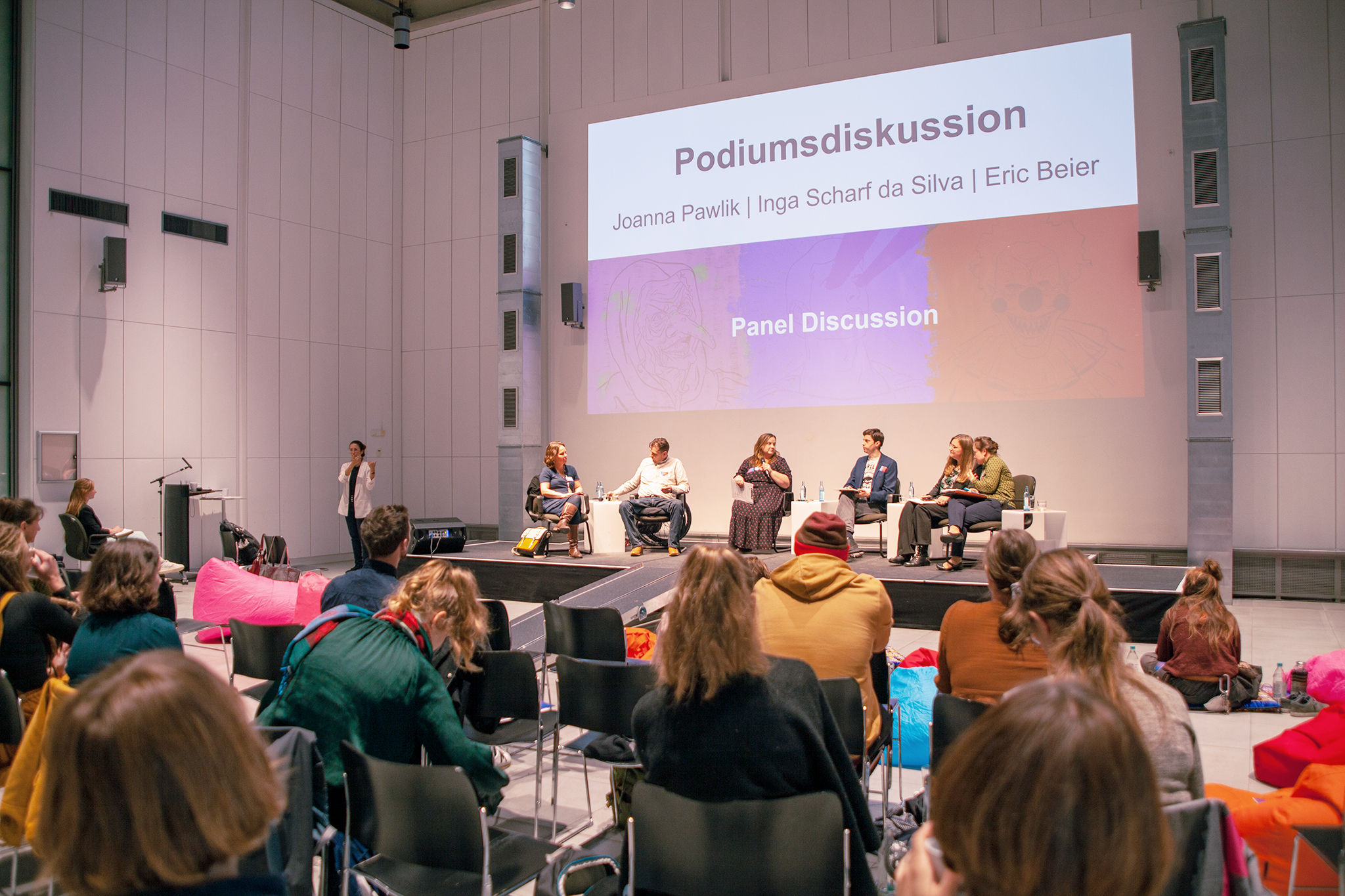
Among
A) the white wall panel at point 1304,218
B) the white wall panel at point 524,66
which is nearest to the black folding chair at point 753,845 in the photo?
the white wall panel at point 1304,218

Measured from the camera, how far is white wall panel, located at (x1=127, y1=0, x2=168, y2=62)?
28.6ft

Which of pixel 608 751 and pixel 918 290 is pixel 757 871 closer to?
pixel 608 751

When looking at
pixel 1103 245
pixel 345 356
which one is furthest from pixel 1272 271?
pixel 345 356

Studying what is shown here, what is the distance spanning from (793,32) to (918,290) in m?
3.13

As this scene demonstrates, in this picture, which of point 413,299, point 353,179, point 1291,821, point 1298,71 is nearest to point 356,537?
point 413,299

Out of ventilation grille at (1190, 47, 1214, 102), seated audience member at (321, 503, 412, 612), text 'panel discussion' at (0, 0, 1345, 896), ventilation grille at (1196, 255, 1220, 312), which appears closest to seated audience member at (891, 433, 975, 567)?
text 'panel discussion' at (0, 0, 1345, 896)

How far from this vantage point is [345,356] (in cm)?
1087

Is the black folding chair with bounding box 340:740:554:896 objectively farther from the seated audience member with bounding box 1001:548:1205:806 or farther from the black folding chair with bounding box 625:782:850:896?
the seated audience member with bounding box 1001:548:1205:806

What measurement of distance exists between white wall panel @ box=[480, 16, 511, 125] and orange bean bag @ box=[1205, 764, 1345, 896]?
34.4ft

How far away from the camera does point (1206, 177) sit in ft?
23.1

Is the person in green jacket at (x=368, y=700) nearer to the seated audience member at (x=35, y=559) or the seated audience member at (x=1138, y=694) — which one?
the seated audience member at (x=1138, y=694)

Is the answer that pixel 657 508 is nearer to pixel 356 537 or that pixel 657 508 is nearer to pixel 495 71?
pixel 356 537

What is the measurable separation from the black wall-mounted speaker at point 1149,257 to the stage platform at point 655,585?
8.23 ft

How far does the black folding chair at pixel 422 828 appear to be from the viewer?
5.89 ft
